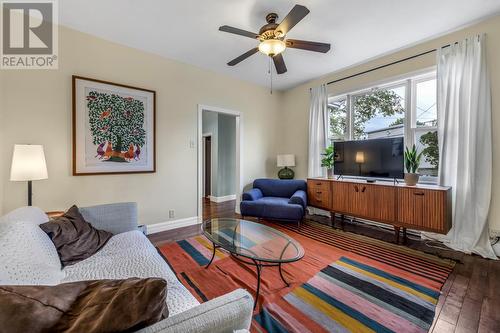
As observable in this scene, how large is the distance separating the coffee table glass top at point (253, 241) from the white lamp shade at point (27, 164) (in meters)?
1.74

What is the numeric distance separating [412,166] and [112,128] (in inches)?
163

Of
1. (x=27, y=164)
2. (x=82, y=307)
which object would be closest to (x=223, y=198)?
(x=27, y=164)

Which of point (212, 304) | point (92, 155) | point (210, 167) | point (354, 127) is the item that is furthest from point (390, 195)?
point (210, 167)

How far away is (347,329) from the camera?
59.6 inches

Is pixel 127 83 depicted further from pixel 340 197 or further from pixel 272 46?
pixel 340 197

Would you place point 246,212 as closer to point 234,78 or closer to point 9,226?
point 234,78

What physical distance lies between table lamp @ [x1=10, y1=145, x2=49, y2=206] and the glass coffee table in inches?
68.4

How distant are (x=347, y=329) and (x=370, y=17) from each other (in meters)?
3.05

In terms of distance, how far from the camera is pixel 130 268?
4.96 feet

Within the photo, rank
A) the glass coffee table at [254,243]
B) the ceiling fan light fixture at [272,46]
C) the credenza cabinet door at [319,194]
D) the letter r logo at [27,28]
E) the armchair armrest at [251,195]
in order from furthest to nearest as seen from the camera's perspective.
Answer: the armchair armrest at [251,195], the credenza cabinet door at [319,194], the letter r logo at [27,28], the ceiling fan light fixture at [272,46], the glass coffee table at [254,243]

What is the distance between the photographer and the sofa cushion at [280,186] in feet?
13.5

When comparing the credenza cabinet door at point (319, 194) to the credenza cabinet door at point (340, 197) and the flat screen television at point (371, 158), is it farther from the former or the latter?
the flat screen television at point (371, 158)

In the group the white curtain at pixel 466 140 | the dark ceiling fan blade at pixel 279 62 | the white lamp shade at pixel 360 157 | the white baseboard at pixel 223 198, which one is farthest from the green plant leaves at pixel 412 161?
the white baseboard at pixel 223 198

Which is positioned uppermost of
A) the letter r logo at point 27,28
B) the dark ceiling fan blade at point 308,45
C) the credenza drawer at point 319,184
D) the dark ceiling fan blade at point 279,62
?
the letter r logo at point 27,28
